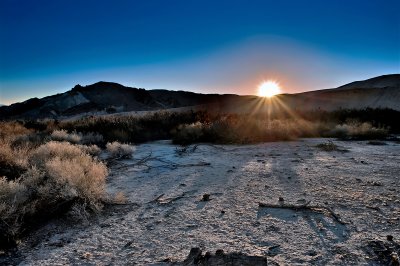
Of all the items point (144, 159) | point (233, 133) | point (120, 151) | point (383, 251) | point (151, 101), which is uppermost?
point (151, 101)

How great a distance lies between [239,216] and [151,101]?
51710mm

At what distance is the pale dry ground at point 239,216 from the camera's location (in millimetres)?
2832

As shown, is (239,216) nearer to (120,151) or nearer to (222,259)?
(222,259)

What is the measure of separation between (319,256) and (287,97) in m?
45.2

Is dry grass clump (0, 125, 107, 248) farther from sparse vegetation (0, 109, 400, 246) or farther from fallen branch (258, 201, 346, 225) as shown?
fallen branch (258, 201, 346, 225)

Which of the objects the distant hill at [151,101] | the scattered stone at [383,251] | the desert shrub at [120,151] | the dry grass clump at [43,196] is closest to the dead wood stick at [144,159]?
the desert shrub at [120,151]

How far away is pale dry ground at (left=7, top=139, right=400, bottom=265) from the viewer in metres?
2.83

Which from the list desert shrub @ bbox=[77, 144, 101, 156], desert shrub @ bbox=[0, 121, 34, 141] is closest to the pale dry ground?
desert shrub @ bbox=[77, 144, 101, 156]

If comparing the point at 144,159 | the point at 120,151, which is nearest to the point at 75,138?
the point at 120,151

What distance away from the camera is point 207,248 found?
113 inches

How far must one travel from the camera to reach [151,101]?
54.2 m

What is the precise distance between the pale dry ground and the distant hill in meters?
24.0

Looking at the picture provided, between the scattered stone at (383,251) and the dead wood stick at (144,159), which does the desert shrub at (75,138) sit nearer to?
the dead wood stick at (144,159)

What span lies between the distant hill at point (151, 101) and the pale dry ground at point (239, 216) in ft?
78.7
